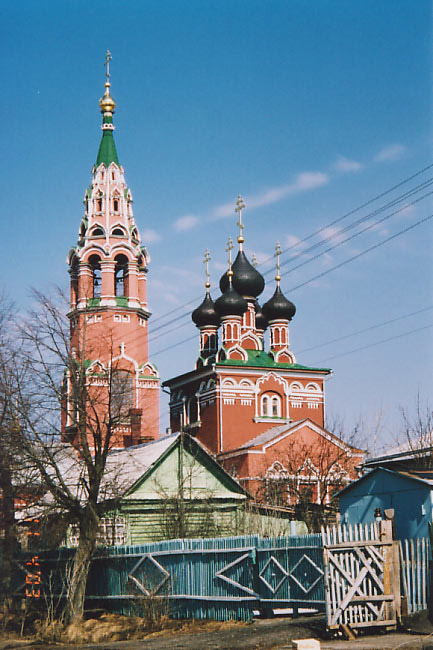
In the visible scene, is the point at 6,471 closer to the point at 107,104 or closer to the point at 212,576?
the point at 212,576

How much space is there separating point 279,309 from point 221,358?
6.00 meters

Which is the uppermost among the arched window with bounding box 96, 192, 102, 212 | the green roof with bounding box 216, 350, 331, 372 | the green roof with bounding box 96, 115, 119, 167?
the green roof with bounding box 96, 115, 119, 167

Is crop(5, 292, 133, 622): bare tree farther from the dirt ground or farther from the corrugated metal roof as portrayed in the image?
the corrugated metal roof

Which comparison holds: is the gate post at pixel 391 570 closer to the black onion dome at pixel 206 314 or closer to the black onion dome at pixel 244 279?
the black onion dome at pixel 206 314

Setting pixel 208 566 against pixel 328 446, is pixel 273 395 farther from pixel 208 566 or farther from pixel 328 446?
pixel 208 566

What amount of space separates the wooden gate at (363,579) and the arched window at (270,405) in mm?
37487

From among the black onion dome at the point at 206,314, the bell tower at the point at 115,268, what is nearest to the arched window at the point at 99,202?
the bell tower at the point at 115,268

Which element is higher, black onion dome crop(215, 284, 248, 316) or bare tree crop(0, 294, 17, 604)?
black onion dome crop(215, 284, 248, 316)

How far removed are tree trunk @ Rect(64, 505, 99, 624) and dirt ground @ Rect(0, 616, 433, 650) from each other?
1.58 meters

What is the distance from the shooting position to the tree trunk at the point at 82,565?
1994cm

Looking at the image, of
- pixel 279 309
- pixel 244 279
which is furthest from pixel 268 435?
pixel 244 279

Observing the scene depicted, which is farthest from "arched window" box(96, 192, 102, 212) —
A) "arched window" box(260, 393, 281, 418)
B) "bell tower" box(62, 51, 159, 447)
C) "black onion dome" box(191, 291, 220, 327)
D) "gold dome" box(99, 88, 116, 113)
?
"arched window" box(260, 393, 281, 418)

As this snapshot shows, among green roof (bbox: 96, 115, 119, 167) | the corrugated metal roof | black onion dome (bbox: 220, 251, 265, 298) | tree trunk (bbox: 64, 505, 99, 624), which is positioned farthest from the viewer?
green roof (bbox: 96, 115, 119, 167)

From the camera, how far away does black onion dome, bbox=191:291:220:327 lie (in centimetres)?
5719
